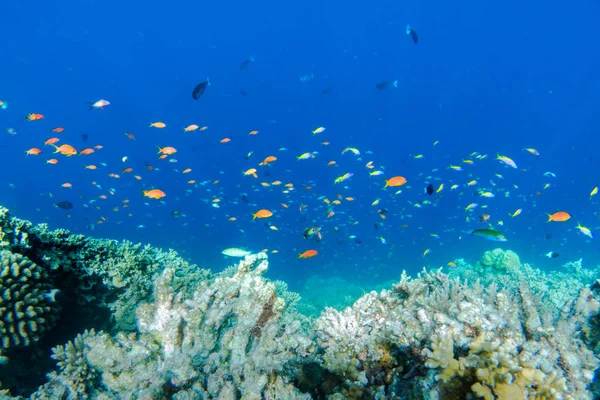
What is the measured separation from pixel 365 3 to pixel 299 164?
26521 millimetres

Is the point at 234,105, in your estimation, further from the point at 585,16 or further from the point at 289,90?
the point at 585,16

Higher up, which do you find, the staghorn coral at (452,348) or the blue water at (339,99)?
the blue water at (339,99)

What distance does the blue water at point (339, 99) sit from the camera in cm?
4353

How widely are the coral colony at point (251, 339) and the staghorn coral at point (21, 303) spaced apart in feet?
Answer: 0.05

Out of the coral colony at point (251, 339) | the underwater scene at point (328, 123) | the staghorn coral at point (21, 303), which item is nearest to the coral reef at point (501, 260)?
the underwater scene at point (328, 123)

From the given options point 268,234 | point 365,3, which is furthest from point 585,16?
point 268,234

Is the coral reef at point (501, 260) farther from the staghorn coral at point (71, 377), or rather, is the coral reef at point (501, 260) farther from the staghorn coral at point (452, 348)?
the staghorn coral at point (71, 377)

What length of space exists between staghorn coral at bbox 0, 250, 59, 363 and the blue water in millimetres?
34355

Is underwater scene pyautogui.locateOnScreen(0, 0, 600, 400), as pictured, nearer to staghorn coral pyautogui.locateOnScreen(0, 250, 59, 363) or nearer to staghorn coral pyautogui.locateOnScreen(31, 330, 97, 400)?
staghorn coral pyautogui.locateOnScreen(31, 330, 97, 400)

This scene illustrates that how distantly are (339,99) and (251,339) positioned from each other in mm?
50967

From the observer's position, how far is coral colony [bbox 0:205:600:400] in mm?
2258

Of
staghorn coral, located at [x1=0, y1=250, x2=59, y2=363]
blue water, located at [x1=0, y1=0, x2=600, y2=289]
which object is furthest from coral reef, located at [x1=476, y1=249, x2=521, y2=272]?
blue water, located at [x1=0, y1=0, x2=600, y2=289]

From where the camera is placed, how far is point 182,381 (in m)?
2.85

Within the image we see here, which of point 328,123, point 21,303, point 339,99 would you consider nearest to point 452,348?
point 21,303
